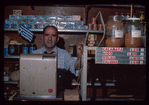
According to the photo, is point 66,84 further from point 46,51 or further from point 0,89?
point 0,89

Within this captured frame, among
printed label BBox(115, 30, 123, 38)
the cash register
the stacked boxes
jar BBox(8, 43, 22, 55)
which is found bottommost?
the cash register

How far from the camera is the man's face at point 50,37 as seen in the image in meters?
1.69

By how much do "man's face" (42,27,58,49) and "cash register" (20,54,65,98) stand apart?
38.0 inches

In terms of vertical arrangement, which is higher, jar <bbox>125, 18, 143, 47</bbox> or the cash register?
jar <bbox>125, 18, 143, 47</bbox>

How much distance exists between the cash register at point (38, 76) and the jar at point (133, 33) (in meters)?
0.56

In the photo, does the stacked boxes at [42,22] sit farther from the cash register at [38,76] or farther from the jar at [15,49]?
the cash register at [38,76]

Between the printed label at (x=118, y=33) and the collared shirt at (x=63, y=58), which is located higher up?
the printed label at (x=118, y=33)

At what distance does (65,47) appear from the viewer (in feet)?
7.54

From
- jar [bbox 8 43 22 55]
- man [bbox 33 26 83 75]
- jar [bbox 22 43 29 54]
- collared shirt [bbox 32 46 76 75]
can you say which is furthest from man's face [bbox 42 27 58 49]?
jar [bbox 8 43 22 55]

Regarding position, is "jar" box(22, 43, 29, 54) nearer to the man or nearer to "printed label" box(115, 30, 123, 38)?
the man

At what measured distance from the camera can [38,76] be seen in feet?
2.55

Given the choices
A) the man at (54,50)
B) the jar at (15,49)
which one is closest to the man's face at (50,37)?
the man at (54,50)

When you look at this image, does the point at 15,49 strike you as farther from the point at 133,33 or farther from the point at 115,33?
the point at 133,33

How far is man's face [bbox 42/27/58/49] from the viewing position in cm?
169
